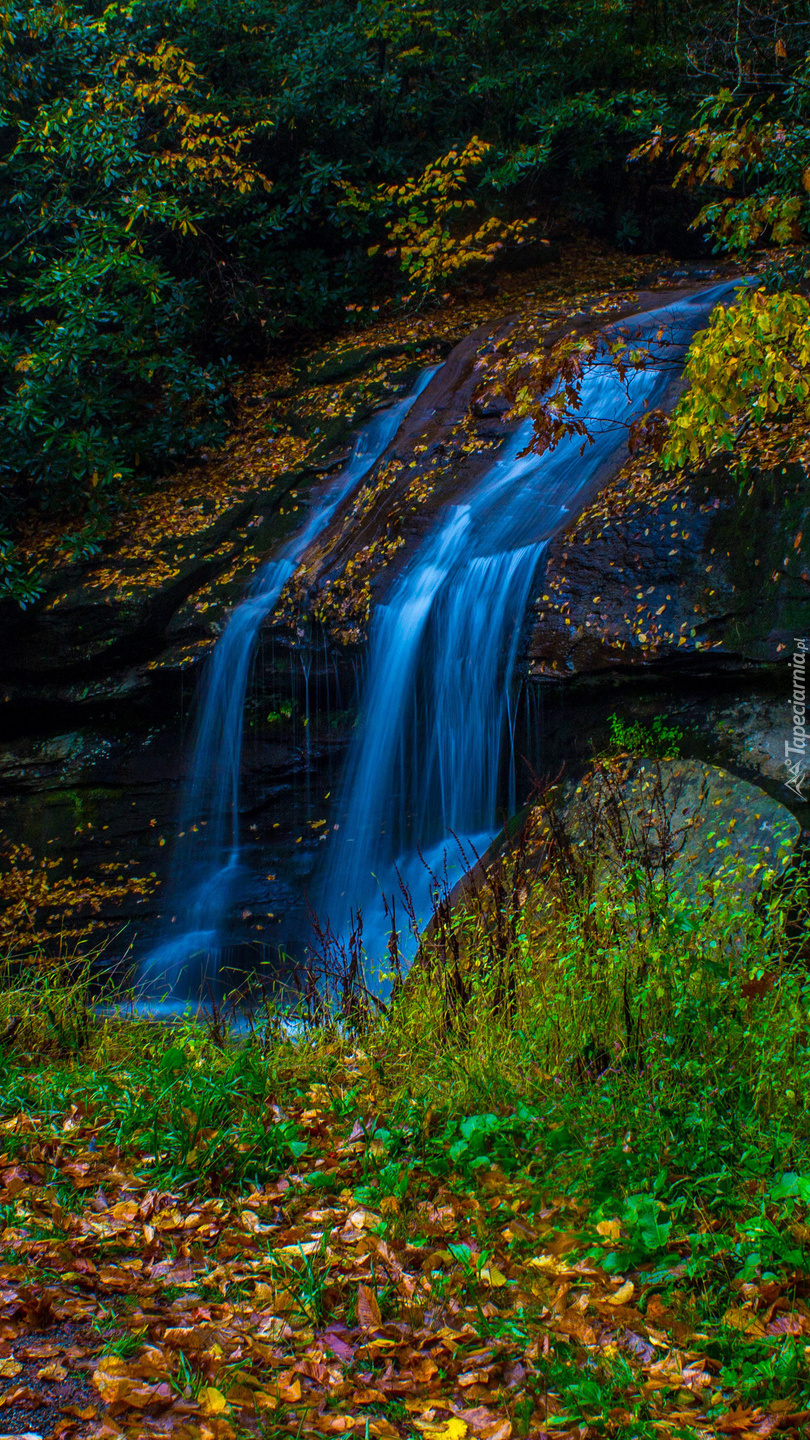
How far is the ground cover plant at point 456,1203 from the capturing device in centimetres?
218

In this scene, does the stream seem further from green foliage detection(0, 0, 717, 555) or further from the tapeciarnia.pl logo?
green foliage detection(0, 0, 717, 555)

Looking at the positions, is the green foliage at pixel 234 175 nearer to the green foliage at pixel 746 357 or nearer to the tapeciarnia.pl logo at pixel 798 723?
the green foliage at pixel 746 357

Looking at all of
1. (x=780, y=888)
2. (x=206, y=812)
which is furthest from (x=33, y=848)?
(x=780, y=888)

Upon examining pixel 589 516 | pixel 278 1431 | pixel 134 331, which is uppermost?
pixel 134 331

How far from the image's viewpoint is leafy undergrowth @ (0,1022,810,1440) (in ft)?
7.04

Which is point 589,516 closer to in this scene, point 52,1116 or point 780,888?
point 780,888

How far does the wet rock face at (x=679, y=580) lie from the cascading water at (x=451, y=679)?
1.41 ft

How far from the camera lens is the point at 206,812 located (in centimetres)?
870

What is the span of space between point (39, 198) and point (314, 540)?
5962 mm

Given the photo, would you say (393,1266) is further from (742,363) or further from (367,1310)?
(742,363)

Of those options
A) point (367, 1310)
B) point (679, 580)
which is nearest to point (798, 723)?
point (679, 580)

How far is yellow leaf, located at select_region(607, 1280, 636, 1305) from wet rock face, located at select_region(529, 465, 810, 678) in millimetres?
4036

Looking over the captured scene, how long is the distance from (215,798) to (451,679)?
277 centimetres

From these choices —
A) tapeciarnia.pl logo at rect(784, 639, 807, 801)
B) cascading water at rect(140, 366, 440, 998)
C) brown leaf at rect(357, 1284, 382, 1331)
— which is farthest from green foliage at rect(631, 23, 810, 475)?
cascading water at rect(140, 366, 440, 998)
